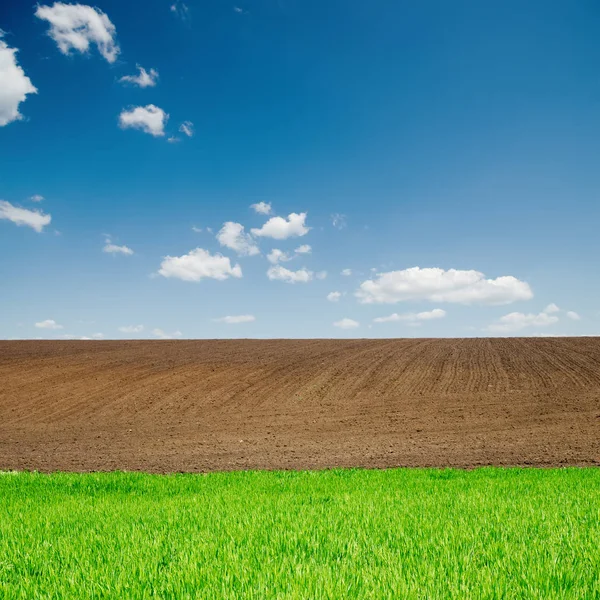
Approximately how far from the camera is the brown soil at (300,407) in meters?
16.3

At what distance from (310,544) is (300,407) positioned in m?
20.5

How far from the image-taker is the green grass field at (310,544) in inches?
140

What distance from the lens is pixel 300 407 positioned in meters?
24.9

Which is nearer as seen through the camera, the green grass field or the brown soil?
the green grass field

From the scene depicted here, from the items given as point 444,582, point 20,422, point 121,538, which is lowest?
point 20,422

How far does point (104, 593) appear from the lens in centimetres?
356

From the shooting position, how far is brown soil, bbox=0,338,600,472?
1627cm

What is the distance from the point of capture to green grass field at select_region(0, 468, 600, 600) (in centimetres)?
356

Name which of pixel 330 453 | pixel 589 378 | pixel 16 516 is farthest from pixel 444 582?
pixel 589 378

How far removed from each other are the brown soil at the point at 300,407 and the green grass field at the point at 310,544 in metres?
7.35

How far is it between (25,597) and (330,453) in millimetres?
13565

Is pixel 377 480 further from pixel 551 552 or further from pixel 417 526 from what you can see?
pixel 551 552

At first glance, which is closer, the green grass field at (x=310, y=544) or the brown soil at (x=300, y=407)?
the green grass field at (x=310, y=544)

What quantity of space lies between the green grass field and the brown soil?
7348 millimetres
